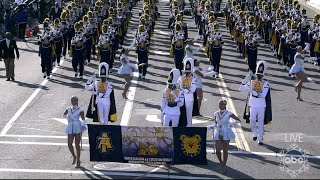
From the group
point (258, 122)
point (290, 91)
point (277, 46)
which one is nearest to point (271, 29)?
point (277, 46)

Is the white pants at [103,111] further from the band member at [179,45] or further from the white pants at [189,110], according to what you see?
the band member at [179,45]

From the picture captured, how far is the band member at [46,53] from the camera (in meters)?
32.1

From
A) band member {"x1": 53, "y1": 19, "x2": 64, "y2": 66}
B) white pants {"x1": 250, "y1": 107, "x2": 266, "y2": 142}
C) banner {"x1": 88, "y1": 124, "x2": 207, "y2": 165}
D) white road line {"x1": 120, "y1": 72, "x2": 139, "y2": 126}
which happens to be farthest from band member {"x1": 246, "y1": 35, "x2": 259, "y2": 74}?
banner {"x1": 88, "y1": 124, "x2": 207, "y2": 165}

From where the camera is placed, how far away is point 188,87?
74.8 feet

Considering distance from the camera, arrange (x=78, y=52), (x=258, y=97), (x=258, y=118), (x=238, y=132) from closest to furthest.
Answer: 1. (x=258, y=97)
2. (x=258, y=118)
3. (x=238, y=132)
4. (x=78, y=52)

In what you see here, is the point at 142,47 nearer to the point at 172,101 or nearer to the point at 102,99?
the point at 102,99

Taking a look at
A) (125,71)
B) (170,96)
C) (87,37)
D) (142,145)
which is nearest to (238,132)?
(170,96)

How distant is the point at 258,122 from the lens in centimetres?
2205

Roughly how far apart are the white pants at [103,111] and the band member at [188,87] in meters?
2.08

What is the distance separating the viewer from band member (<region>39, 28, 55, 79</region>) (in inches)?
1264

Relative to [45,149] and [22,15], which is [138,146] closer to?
[45,149]

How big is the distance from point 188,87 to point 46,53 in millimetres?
10654

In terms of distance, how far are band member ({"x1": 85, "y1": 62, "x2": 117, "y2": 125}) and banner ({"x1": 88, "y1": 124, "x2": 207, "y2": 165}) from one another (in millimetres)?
2203

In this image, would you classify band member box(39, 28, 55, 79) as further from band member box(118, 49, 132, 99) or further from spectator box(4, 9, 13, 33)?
spectator box(4, 9, 13, 33)
